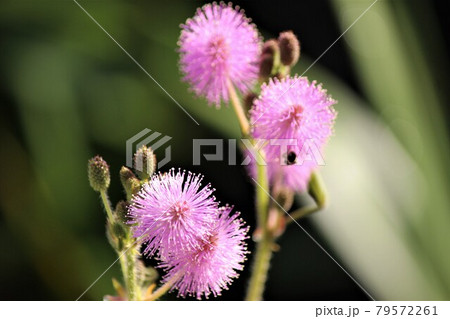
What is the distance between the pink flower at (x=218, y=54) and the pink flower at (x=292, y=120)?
3.0 inches

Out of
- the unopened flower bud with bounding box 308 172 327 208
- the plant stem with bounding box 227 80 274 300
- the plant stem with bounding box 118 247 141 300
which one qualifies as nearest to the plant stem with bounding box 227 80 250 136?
the plant stem with bounding box 227 80 274 300

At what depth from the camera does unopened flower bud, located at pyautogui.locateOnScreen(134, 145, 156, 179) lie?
69cm

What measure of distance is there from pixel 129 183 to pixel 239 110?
22 centimetres

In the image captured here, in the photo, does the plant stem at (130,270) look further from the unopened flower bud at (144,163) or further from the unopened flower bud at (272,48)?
the unopened flower bud at (272,48)

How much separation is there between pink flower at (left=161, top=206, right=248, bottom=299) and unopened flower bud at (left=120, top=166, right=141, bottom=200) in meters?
0.09

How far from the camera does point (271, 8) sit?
1494 millimetres

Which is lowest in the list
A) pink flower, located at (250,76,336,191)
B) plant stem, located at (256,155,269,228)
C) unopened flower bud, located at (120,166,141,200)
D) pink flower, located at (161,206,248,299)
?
pink flower, located at (161,206,248,299)

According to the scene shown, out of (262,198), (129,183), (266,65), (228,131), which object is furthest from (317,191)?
(228,131)

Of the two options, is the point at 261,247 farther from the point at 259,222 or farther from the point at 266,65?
the point at 266,65

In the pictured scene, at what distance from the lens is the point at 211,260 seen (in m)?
0.71

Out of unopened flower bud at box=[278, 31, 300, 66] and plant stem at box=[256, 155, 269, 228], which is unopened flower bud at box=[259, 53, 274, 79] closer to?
unopened flower bud at box=[278, 31, 300, 66]

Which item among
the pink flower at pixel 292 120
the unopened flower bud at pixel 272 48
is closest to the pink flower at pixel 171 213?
the pink flower at pixel 292 120

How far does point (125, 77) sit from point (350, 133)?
1.86 feet

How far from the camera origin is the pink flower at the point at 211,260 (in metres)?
0.70
